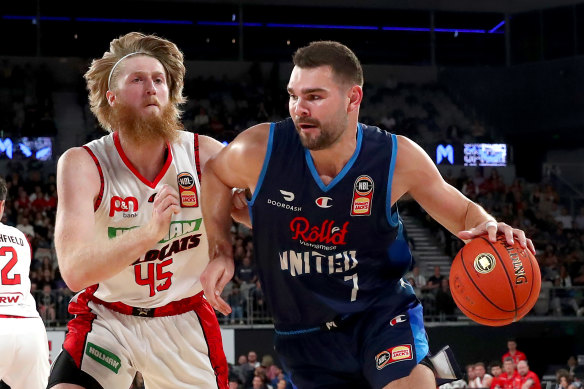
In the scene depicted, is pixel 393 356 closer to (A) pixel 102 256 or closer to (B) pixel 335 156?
(B) pixel 335 156

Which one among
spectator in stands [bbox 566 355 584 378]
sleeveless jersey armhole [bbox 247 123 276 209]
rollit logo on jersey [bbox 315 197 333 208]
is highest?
sleeveless jersey armhole [bbox 247 123 276 209]

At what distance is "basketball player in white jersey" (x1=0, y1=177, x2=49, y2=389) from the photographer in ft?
20.7

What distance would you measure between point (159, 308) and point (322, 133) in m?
1.32

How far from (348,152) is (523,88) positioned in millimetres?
22956

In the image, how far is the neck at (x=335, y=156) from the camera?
4.12 metres

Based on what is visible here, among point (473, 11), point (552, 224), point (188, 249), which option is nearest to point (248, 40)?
point (473, 11)

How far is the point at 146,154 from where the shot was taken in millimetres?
4605

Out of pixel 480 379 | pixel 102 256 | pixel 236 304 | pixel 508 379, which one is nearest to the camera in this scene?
pixel 102 256

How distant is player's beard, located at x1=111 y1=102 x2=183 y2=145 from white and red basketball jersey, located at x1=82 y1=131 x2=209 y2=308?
110mm

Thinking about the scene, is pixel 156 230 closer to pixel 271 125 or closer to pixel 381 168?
pixel 271 125

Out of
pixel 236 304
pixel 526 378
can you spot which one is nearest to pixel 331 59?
pixel 526 378

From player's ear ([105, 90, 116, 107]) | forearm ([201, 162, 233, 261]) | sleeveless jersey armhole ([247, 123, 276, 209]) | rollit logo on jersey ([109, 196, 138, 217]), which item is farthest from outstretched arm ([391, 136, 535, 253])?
player's ear ([105, 90, 116, 107])

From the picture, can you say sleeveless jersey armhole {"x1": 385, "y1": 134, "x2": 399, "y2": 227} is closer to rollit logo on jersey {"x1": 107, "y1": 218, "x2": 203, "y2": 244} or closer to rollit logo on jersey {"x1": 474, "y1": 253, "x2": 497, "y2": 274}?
rollit logo on jersey {"x1": 474, "y1": 253, "x2": 497, "y2": 274}

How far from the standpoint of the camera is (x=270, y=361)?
14.3 meters
